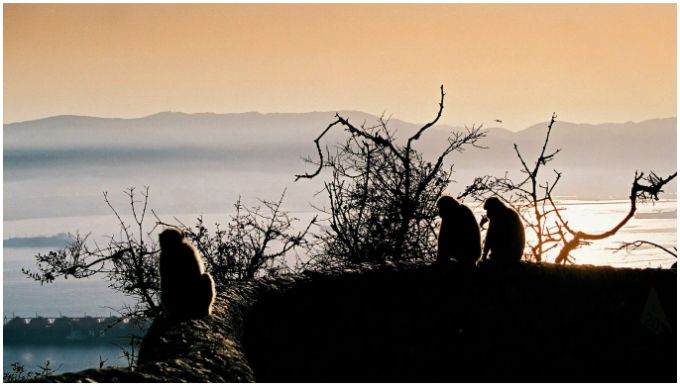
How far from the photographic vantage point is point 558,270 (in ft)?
34.8

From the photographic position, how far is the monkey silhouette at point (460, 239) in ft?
38.7

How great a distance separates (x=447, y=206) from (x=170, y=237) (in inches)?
164

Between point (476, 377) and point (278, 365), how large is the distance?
8.84 ft

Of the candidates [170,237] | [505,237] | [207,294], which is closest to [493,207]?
[505,237]

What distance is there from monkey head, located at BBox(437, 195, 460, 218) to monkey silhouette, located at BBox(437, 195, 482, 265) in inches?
2.7

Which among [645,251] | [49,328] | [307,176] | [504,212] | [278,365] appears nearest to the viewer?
[278,365]

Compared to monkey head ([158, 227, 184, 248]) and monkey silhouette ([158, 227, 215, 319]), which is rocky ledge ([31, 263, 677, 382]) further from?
monkey head ([158, 227, 184, 248])

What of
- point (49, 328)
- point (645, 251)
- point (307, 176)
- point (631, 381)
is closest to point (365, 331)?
point (631, 381)

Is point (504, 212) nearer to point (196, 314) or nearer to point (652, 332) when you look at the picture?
point (652, 332)

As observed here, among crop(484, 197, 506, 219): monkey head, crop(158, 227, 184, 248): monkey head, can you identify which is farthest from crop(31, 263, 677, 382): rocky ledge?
crop(484, 197, 506, 219): monkey head

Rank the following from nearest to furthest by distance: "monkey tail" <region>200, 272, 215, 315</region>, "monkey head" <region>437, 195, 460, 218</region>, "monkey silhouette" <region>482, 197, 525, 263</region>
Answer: "monkey tail" <region>200, 272, 215, 315</region> → "monkey silhouette" <region>482, 197, 525, 263</region> → "monkey head" <region>437, 195, 460, 218</region>

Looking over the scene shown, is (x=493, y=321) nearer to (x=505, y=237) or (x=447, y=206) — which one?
(x=505, y=237)

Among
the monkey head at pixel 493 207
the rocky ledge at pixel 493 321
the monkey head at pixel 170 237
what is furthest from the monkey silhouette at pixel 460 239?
the monkey head at pixel 170 237

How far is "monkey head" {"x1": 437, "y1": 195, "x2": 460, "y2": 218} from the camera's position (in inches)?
495
